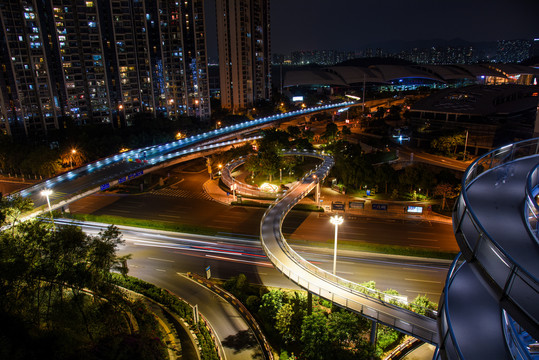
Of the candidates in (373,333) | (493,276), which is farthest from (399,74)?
(493,276)

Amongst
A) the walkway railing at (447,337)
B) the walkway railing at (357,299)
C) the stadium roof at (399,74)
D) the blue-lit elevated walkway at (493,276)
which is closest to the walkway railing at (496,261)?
the blue-lit elevated walkway at (493,276)

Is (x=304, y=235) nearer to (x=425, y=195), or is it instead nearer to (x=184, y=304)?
(x=184, y=304)

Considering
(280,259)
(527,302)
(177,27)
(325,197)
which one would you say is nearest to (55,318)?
(280,259)

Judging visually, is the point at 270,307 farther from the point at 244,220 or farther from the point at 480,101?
the point at 480,101

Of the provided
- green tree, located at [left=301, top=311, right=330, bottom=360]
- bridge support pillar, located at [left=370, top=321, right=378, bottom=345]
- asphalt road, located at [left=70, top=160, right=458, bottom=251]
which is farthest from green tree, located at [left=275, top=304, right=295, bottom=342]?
asphalt road, located at [left=70, top=160, right=458, bottom=251]

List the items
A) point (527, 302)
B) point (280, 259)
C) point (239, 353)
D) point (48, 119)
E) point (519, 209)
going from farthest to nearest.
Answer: point (48, 119) < point (280, 259) < point (239, 353) < point (519, 209) < point (527, 302)

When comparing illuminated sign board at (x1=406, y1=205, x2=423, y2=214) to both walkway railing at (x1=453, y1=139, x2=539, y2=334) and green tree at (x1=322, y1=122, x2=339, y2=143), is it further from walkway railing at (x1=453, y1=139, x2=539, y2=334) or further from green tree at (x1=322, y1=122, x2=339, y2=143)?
green tree at (x1=322, y1=122, x2=339, y2=143)
